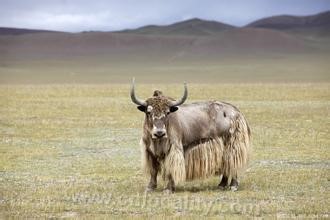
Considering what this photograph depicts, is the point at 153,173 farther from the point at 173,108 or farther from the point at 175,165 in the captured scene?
the point at 173,108

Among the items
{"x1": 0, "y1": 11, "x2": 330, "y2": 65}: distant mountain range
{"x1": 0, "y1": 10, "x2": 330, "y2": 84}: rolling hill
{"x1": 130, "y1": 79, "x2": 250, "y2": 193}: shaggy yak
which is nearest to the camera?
{"x1": 130, "y1": 79, "x2": 250, "y2": 193}: shaggy yak

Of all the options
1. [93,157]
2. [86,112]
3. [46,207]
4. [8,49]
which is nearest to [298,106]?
[86,112]

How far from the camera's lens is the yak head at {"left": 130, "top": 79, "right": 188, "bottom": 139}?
1138 cm

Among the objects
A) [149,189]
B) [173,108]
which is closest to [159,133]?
[173,108]

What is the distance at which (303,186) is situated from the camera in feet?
40.6

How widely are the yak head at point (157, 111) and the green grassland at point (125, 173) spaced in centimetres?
97

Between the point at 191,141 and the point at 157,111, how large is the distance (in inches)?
36.8

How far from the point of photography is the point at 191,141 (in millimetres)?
12141

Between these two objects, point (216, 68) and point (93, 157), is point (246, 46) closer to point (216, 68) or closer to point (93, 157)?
point (216, 68)

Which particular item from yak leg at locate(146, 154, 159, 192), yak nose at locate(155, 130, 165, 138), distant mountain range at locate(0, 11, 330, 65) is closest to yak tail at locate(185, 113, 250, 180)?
yak leg at locate(146, 154, 159, 192)

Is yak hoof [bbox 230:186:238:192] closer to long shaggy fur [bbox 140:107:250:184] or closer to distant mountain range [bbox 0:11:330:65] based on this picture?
long shaggy fur [bbox 140:107:250:184]

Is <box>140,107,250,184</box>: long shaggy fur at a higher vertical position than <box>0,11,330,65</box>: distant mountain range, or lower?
lower

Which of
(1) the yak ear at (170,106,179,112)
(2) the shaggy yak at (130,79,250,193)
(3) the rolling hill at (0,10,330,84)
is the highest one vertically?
(3) the rolling hill at (0,10,330,84)

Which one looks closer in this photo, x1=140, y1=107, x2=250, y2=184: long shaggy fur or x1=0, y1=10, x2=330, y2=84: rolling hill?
x1=140, y1=107, x2=250, y2=184: long shaggy fur
